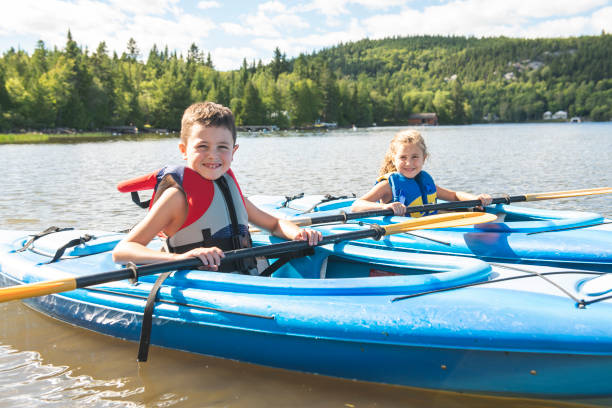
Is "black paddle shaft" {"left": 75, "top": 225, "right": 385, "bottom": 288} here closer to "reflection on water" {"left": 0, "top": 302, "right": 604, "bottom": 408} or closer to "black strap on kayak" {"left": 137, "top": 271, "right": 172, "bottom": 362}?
"black strap on kayak" {"left": 137, "top": 271, "right": 172, "bottom": 362}

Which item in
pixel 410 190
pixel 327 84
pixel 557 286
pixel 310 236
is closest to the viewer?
pixel 557 286

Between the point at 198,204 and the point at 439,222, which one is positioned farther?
the point at 439,222

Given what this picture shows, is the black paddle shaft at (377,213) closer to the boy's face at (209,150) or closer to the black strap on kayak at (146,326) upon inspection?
the boy's face at (209,150)

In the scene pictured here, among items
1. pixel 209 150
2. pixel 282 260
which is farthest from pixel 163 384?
pixel 209 150

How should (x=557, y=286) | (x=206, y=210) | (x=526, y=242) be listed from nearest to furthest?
(x=557, y=286)
(x=206, y=210)
(x=526, y=242)

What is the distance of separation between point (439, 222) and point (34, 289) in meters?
2.68

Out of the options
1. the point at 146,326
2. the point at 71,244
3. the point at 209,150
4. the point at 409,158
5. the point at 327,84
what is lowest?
the point at 146,326

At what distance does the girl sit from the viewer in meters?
4.67

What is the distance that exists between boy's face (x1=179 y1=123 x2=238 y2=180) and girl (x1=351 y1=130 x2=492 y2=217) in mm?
1823

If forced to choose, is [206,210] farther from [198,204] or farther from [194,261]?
[194,261]

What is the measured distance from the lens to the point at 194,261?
9.50 feet

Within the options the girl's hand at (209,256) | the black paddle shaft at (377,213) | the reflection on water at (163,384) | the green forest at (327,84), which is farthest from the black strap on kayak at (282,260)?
the green forest at (327,84)

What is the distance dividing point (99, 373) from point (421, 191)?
3035 millimetres

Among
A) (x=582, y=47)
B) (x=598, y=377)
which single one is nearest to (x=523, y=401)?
(x=598, y=377)
